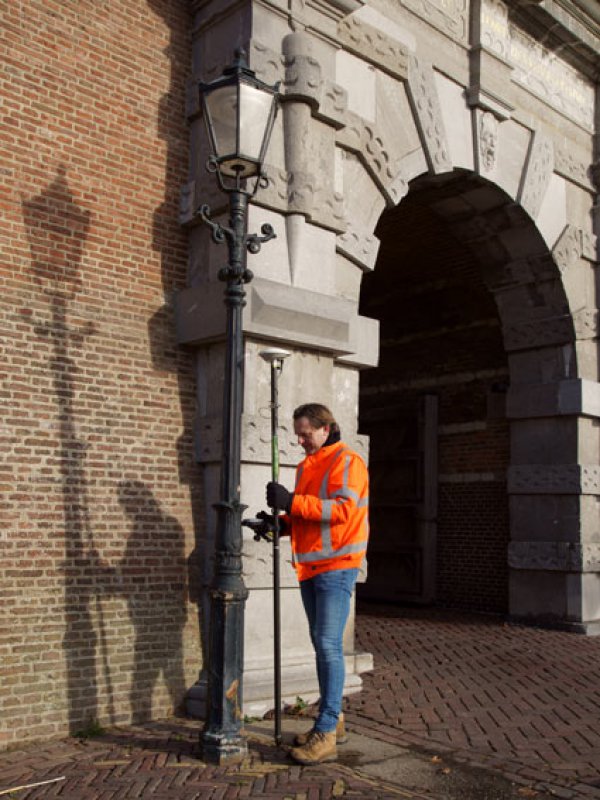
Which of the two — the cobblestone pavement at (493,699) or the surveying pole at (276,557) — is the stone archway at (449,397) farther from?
the surveying pole at (276,557)

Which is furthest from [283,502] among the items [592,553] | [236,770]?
[592,553]

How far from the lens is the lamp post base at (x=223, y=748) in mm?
5188

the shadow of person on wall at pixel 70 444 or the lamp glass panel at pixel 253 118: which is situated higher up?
the lamp glass panel at pixel 253 118

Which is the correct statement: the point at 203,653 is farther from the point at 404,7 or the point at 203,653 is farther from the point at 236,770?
the point at 404,7

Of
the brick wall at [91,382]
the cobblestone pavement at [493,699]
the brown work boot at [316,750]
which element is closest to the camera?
the brown work boot at [316,750]

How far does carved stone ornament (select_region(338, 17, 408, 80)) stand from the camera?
8.07 metres

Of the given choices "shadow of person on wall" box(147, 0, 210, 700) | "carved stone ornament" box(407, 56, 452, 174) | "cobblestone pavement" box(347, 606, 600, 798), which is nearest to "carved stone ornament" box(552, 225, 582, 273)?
"carved stone ornament" box(407, 56, 452, 174)

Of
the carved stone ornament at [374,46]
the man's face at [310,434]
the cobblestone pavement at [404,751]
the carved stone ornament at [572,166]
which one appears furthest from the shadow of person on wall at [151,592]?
the carved stone ornament at [572,166]

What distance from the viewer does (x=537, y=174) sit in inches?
419

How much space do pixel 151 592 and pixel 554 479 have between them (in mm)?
6081

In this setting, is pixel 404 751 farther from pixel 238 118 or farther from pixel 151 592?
pixel 238 118

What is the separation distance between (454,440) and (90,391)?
7593 mm

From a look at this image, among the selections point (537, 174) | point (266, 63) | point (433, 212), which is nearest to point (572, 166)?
point (537, 174)

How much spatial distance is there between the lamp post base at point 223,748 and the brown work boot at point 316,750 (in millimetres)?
312
